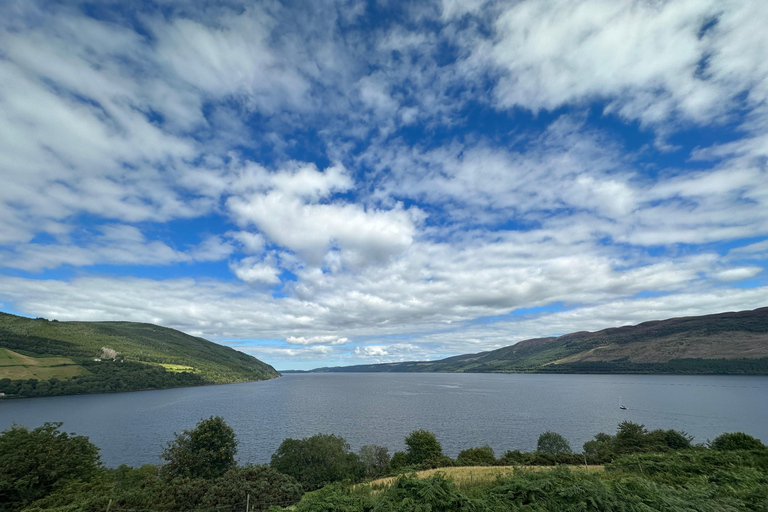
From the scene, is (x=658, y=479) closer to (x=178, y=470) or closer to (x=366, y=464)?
(x=366, y=464)

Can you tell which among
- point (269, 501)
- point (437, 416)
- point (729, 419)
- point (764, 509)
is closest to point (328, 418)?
point (437, 416)

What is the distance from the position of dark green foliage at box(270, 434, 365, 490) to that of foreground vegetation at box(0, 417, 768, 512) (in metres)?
0.17

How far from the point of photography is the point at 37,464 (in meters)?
27.0

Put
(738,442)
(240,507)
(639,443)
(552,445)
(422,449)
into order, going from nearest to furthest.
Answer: (240,507)
(738,442)
(639,443)
(422,449)
(552,445)

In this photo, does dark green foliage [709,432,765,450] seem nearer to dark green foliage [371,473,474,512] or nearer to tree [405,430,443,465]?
tree [405,430,443,465]

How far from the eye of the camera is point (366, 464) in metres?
58.2

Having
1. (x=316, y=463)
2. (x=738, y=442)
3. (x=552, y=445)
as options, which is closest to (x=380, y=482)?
(x=316, y=463)

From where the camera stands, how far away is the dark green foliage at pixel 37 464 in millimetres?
24844

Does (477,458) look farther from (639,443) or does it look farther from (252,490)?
(252,490)

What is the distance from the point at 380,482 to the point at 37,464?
30.6 metres

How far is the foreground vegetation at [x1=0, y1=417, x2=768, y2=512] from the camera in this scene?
1470 centimetres

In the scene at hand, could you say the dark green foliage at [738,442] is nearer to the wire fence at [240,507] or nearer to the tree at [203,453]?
the wire fence at [240,507]

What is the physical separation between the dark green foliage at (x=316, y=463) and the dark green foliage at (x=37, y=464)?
29523 millimetres

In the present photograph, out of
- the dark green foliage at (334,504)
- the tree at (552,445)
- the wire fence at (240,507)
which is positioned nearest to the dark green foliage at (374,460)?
the wire fence at (240,507)
